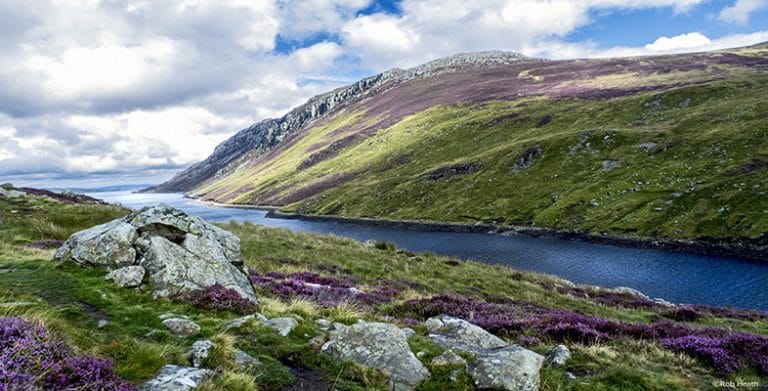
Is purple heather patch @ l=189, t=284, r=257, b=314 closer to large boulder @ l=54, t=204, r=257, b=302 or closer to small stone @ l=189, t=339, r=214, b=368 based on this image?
large boulder @ l=54, t=204, r=257, b=302

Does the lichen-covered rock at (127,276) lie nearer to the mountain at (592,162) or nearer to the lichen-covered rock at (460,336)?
the lichen-covered rock at (460,336)

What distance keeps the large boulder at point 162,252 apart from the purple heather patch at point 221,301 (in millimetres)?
493

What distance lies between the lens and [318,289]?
21.0 metres

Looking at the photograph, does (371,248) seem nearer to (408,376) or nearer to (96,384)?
(408,376)

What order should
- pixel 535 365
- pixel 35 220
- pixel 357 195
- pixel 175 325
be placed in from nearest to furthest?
pixel 535 365 < pixel 175 325 < pixel 35 220 < pixel 357 195

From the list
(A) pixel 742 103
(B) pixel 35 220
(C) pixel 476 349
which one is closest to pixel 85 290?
(C) pixel 476 349

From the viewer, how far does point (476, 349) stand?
10.5 meters

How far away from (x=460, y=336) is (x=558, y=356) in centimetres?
281

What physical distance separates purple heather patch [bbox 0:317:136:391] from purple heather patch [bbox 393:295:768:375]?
11.7 meters

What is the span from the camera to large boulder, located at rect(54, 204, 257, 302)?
13.9m

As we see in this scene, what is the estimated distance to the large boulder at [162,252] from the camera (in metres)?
13.9

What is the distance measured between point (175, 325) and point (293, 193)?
178m

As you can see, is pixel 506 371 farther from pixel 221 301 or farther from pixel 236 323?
pixel 221 301

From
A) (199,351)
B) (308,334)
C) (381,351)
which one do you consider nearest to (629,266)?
(381,351)
